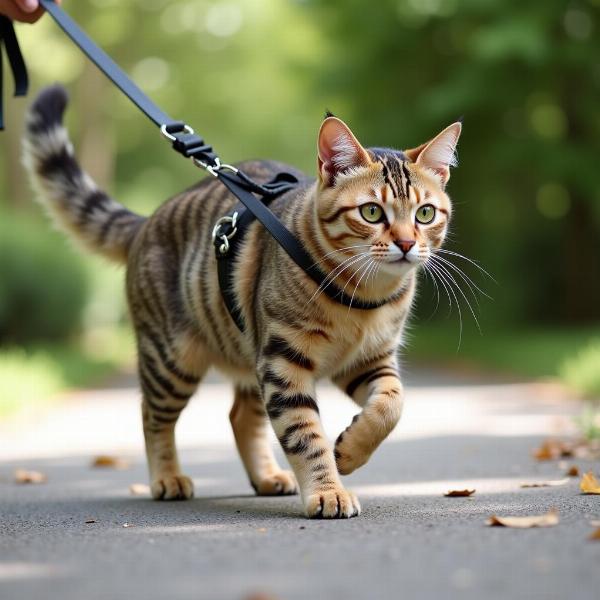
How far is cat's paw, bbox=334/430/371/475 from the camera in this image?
13.6 ft

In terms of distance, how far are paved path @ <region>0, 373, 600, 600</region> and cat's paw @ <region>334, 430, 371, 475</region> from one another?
0.69 ft

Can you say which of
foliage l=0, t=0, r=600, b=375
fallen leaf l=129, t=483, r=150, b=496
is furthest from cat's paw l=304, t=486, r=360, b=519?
foliage l=0, t=0, r=600, b=375

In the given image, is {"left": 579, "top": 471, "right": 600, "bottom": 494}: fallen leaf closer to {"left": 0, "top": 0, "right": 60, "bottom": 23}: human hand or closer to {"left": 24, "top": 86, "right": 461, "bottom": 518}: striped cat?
{"left": 24, "top": 86, "right": 461, "bottom": 518}: striped cat

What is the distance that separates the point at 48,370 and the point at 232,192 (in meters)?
8.69

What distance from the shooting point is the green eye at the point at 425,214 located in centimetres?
429

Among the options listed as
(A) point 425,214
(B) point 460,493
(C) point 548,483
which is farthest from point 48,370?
(A) point 425,214

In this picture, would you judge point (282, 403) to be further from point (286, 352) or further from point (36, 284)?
point (36, 284)

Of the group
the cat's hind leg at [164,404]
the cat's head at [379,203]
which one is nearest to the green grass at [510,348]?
the cat's hind leg at [164,404]

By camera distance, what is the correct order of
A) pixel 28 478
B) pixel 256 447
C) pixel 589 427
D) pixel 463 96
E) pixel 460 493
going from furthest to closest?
pixel 463 96, pixel 589 427, pixel 28 478, pixel 256 447, pixel 460 493

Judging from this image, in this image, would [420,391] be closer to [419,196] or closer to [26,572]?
[419,196]

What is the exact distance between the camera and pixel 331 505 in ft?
13.0

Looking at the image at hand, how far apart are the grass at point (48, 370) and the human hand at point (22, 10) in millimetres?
4764

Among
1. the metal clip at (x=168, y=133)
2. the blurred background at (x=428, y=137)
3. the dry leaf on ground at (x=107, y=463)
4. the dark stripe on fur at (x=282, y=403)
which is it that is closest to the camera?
the dark stripe on fur at (x=282, y=403)

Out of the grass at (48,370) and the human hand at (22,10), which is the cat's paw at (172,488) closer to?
the human hand at (22,10)
